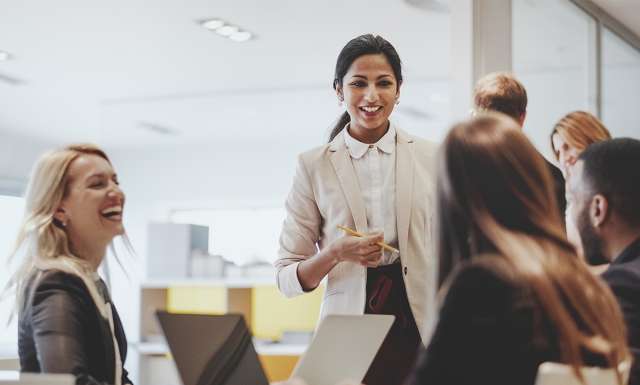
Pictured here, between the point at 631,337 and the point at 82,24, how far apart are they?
173 inches

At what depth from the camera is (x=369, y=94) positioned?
7.93ft

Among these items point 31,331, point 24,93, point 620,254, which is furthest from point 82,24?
point 620,254

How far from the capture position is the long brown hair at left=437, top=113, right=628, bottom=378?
131 centimetres

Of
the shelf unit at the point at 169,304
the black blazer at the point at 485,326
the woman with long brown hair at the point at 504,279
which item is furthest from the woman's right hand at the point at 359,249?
the shelf unit at the point at 169,304

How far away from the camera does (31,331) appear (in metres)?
1.84

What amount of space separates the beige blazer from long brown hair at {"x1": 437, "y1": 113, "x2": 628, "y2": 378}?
92cm

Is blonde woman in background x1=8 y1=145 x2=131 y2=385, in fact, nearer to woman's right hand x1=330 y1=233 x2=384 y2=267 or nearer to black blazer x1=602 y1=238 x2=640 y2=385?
woman's right hand x1=330 y1=233 x2=384 y2=267

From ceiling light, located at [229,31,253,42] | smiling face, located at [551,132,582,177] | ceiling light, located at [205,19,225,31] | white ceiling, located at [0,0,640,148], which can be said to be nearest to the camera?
smiling face, located at [551,132,582,177]

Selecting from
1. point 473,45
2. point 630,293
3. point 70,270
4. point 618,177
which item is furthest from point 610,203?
point 473,45

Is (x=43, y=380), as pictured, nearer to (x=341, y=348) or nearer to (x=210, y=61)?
(x=341, y=348)

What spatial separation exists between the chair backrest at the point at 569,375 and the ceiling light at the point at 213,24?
4.24 meters

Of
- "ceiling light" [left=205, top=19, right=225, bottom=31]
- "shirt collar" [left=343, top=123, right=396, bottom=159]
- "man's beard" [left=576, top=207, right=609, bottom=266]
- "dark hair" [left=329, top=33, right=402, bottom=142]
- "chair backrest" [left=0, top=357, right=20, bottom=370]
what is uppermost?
"ceiling light" [left=205, top=19, right=225, bottom=31]

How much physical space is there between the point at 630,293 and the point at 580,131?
4.60ft

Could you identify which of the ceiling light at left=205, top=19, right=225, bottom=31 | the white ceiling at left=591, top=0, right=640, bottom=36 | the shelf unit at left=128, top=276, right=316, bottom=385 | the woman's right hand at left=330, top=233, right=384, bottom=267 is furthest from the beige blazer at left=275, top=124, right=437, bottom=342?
the shelf unit at left=128, top=276, right=316, bottom=385
